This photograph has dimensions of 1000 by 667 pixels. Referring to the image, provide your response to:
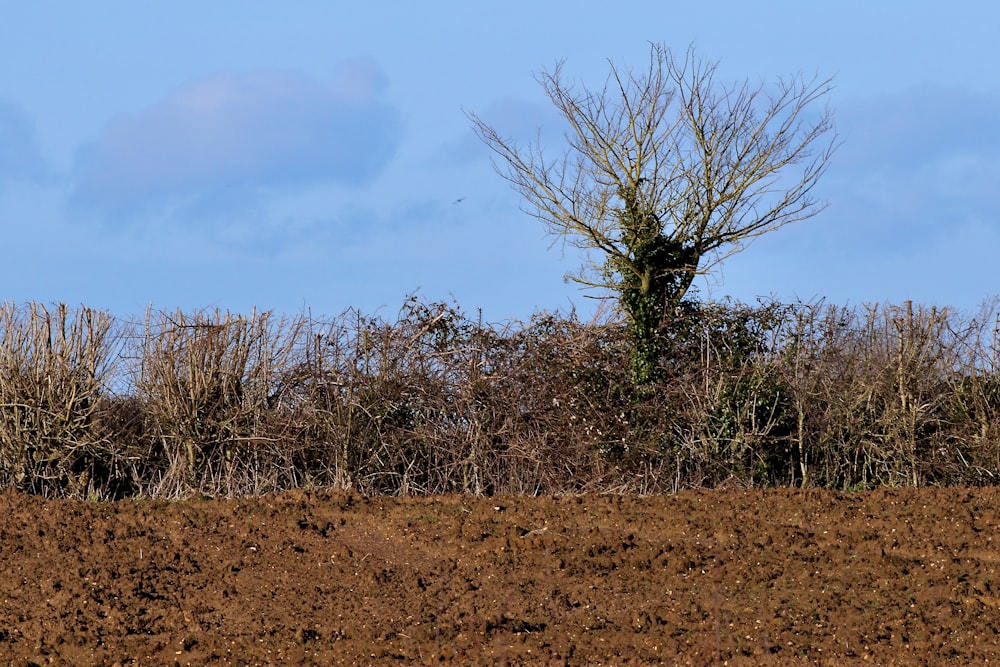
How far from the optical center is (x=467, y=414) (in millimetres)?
11961

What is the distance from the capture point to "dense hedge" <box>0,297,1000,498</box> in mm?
11836

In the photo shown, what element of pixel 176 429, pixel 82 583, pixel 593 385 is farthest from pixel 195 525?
pixel 593 385

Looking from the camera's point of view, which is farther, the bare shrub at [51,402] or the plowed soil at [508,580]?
the bare shrub at [51,402]

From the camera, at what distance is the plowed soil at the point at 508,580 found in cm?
671

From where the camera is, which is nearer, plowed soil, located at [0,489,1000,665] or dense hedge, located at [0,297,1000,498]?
plowed soil, located at [0,489,1000,665]

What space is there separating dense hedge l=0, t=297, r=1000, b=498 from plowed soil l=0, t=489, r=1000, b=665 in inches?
67.6

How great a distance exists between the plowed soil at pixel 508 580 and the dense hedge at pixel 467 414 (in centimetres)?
172

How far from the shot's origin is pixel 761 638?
21.8 feet

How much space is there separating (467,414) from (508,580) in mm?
4209

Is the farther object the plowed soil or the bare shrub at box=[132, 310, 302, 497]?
the bare shrub at box=[132, 310, 302, 497]

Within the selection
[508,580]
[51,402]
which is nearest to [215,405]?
[51,402]

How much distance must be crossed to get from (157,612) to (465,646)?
7.86ft

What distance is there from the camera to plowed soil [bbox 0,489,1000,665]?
6.71 meters

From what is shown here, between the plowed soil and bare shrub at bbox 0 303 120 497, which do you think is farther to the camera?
bare shrub at bbox 0 303 120 497
